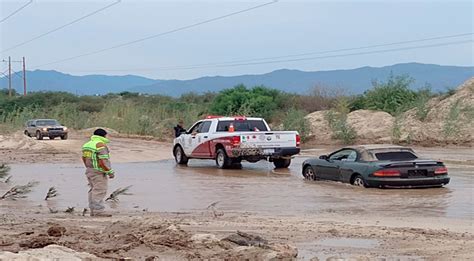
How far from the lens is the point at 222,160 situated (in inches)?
984

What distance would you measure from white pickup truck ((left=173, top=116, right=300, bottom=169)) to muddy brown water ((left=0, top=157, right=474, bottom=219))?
56cm

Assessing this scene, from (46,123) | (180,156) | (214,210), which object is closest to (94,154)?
(214,210)

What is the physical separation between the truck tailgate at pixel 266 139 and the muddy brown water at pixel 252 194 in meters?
0.86

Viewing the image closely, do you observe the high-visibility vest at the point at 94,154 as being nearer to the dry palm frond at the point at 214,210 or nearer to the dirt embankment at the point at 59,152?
the dry palm frond at the point at 214,210

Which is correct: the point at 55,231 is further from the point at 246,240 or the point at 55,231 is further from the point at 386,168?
the point at 386,168

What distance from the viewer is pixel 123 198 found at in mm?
16859

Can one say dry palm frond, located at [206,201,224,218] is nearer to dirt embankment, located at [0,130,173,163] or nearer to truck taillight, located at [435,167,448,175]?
truck taillight, located at [435,167,448,175]

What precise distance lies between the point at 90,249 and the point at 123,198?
791 centimetres

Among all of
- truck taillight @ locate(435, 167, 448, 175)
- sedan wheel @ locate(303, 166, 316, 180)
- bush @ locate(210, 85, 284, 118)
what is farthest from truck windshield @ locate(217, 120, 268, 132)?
bush @ locate(210, 85, 284, 118)

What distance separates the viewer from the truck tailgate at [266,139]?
79.1ft

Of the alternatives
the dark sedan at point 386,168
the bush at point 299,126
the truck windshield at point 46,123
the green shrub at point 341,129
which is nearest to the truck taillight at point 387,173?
the dark sedan at point 386,168

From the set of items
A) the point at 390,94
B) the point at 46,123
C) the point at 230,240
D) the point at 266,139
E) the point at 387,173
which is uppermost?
the point at 390,94

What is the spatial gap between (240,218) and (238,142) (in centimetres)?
1112

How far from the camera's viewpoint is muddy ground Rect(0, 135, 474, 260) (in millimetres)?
9250
